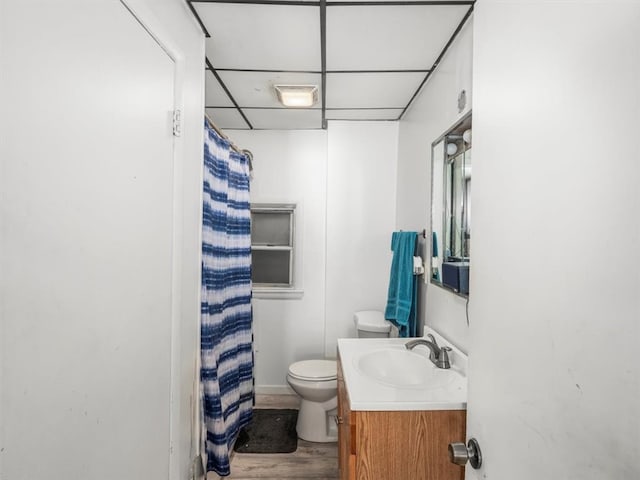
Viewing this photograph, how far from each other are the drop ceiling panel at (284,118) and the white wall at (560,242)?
1.88 meters

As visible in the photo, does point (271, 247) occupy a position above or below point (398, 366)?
above

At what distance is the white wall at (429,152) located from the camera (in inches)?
59.7

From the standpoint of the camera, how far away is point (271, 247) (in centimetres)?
299

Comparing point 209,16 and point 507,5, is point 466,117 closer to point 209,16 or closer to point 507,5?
point 507,5

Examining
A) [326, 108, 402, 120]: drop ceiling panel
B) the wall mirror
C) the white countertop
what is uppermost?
[326, 108, 402, 120]: drop ceiling panel

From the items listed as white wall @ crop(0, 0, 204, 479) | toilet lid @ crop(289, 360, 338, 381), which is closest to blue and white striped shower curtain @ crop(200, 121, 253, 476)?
toilet lid @ crop(289, 360, 338, 381)

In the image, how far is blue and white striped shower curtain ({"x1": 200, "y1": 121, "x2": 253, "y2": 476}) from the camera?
65.8 inches

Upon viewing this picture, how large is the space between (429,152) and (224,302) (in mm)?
1456

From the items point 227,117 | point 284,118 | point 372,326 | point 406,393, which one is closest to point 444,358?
point 406,393

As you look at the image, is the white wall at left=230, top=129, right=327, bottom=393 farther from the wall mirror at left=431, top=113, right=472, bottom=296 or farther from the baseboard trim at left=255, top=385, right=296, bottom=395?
the wall mirror at left=431, top=113, right=472, bottom=296

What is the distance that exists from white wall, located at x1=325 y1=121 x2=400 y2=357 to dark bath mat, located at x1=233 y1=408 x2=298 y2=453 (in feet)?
2.07

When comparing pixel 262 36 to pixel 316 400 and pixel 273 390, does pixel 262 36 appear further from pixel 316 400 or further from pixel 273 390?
pixel 273 390

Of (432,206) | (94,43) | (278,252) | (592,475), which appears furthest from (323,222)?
(592,475)

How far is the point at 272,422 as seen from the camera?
257 cm
